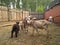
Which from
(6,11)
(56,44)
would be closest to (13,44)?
(56,44)

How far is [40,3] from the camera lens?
81438 mm

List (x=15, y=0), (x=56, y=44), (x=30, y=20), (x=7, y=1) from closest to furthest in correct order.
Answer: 1. (x=56, y=44)
2. (x=30, y=20)
3. (x=7, y=1)
4. (x=15, y=0)

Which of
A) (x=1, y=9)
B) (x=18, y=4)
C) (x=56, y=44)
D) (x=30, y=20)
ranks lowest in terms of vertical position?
(x=56, y=44)

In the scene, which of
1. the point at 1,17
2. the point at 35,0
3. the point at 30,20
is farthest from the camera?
the point at 35,0

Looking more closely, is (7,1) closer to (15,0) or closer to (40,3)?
(15,0)

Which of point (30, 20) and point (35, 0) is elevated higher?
point (35, 0)

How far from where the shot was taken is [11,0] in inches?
2571

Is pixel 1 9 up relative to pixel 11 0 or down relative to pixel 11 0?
down

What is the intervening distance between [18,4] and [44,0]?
63.2 ft

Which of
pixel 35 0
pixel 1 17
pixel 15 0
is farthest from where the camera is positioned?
pixel 35 0

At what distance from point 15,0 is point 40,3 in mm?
18030

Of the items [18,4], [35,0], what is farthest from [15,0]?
[35,0]

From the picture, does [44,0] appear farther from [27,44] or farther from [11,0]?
[27,44]

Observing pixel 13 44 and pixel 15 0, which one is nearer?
pixel 13 44
